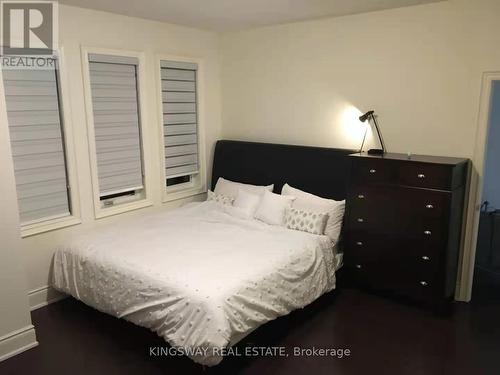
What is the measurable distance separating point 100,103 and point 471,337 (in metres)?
3.72

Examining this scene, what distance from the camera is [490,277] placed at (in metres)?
3.95

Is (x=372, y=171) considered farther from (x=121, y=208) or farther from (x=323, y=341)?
(x=121, y=208)

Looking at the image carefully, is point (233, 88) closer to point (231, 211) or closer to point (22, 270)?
point (231, 211)

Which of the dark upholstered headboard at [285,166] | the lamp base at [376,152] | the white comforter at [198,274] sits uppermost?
the lamp base at [376,152]

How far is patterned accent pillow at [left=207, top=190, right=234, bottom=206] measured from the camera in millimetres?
4309

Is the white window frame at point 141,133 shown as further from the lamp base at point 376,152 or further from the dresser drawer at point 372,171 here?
the lamp base at point 376,152

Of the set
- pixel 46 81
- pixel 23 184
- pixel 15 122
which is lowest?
pixel 23 184

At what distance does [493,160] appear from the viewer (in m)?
4.75

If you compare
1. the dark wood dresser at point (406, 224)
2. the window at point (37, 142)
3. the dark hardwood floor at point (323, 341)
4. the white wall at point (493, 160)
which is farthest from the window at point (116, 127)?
the white wall at point (493, 160)

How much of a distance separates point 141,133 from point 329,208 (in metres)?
2.05

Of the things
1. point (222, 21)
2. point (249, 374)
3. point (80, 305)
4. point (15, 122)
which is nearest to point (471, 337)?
point (249, 374)

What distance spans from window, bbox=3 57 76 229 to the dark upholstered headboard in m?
1.84

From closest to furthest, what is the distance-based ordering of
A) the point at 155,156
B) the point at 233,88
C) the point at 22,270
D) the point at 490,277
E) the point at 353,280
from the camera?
the point at 22,270 < the point at 353,280 < the point at 490,277 < the point at 155,156 < the point at 233,88

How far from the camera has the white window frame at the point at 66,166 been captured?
3351mm
